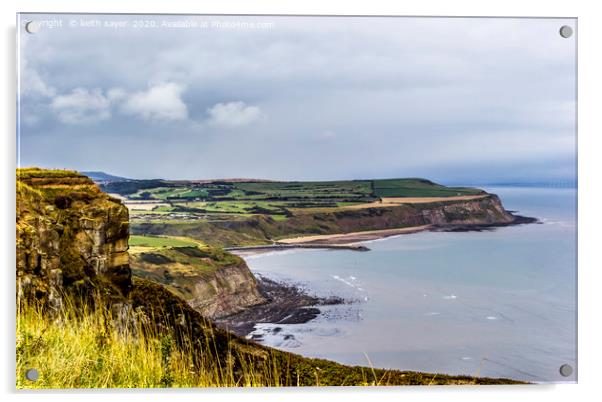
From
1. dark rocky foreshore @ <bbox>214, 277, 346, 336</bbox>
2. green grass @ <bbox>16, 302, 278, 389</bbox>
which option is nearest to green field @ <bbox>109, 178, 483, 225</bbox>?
dark rocky foreshore @ <bbox>214, 277, 346, 336</bbox>

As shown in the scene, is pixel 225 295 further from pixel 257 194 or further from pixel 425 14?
pixel 425 14

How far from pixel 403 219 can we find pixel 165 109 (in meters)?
1.59

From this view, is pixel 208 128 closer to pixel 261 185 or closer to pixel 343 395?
pixel 261 185

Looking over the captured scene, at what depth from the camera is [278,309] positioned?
12.2ft

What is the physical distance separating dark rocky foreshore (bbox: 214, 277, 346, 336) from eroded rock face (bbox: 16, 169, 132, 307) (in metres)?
0.68

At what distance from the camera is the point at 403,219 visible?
12.9ft

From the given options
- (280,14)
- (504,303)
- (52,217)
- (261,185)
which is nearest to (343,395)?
(504,303)

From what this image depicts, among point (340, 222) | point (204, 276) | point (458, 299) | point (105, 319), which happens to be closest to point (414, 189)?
point (340, 222)

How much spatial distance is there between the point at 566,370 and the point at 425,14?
7.38 feet

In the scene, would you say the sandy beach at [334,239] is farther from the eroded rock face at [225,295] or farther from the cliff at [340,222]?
the eroded rock face at [225,295]

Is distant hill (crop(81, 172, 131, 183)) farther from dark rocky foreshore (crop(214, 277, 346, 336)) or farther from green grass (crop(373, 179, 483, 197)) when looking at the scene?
green grass (crop(373, 179, 483, 197))

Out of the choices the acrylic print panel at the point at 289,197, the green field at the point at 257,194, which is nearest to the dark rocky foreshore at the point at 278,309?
the acrylic print panel at the point at 289,197

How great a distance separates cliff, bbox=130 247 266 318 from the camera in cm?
370

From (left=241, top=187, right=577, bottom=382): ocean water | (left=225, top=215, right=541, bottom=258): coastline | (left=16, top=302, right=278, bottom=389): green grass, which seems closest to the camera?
(left=16, top=302, right=278, bottom=389): green grass
